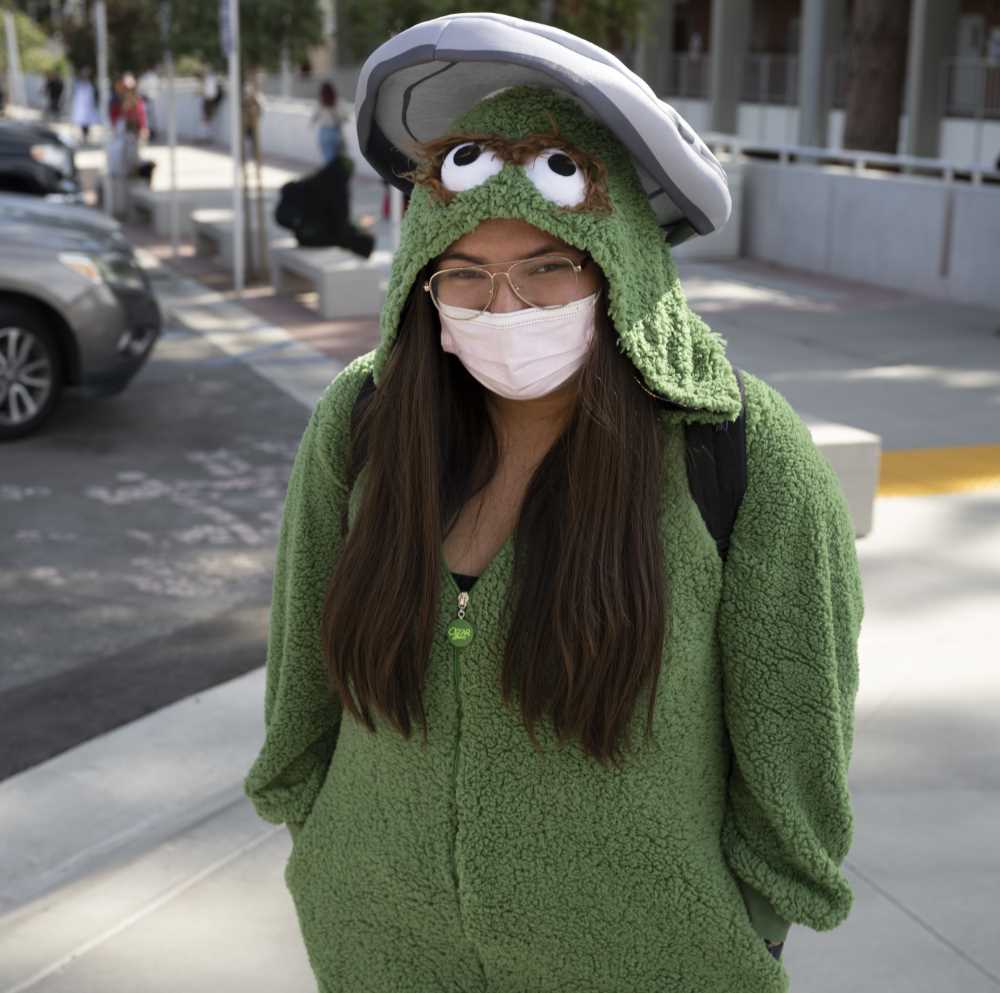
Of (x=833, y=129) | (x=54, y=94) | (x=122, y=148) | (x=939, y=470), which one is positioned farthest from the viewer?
(x=54, y=94)

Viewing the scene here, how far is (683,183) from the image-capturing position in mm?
1725

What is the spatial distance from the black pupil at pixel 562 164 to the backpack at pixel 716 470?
277mm

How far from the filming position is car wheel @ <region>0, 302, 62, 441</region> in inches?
329

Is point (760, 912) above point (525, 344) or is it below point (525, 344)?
below

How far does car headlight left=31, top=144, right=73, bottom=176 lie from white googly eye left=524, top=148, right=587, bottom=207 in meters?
16.2

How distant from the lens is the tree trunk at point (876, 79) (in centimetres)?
1670

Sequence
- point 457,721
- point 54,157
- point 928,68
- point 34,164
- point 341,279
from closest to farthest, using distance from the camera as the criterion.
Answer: point 457,721 < point 341,279 < point 34,164 < point 54,157 < point 928,68

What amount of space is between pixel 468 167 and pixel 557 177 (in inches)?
3.9

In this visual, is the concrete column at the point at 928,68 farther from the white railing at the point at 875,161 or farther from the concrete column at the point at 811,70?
the white railing at the point at 875,161

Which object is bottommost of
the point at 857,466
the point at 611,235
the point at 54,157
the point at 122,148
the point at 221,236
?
the point at 221,236

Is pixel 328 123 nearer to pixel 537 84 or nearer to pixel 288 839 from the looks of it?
pixel 288 839

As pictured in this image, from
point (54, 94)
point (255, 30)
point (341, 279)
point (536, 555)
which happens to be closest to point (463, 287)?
point (536, 555)

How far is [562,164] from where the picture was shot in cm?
169

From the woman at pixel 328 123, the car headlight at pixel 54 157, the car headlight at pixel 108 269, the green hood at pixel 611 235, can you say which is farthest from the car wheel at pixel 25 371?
the woman at pixel 328 123
